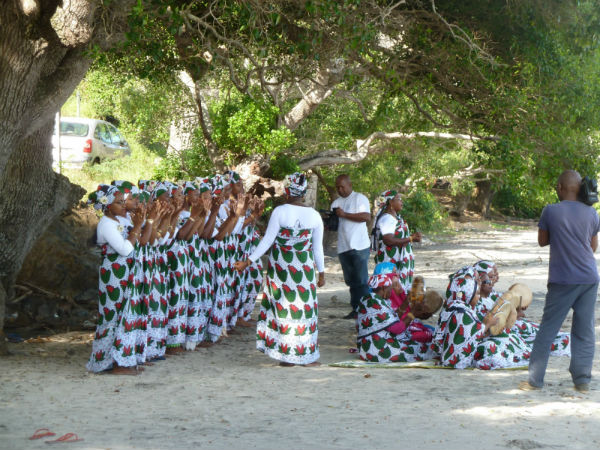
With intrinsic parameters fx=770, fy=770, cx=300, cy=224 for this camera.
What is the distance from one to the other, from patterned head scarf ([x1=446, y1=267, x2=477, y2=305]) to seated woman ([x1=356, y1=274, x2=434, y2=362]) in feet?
1.81

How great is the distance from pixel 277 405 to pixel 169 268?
8.38 ft

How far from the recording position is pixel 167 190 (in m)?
8.23

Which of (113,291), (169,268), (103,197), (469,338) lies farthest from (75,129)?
(469,338)

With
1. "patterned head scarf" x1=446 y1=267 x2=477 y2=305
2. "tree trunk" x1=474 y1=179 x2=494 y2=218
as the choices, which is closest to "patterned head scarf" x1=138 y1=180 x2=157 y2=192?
"patterned head scarf" x1=446 y1=267 x2=477 y2=305

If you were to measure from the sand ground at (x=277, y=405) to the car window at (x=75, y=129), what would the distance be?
14.3 m

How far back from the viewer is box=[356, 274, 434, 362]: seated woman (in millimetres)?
7699

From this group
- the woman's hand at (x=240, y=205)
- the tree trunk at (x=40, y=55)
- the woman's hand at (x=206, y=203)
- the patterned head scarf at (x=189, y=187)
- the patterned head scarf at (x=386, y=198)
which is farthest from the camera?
the patterned head scarf at (x=386, y=198)

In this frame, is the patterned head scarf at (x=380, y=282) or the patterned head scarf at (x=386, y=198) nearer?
the patterned head scarf at (x=380, y=282)

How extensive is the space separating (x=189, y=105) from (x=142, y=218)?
10.3 metres

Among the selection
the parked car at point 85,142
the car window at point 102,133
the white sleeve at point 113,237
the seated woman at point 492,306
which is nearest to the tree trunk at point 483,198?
the car window at point 102,133

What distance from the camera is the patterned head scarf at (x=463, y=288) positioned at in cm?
746

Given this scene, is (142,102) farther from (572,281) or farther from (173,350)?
(572,281)

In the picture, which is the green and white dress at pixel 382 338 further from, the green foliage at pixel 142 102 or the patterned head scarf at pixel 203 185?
the green foliage at pixel 142 102

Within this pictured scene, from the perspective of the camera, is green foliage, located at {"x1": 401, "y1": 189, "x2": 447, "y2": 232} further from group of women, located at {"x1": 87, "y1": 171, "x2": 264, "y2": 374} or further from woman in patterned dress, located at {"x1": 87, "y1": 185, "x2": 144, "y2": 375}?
woman in patterned dress, located at {"x1": 87, "y1": 185, "x2": 144, "y2": 375}
